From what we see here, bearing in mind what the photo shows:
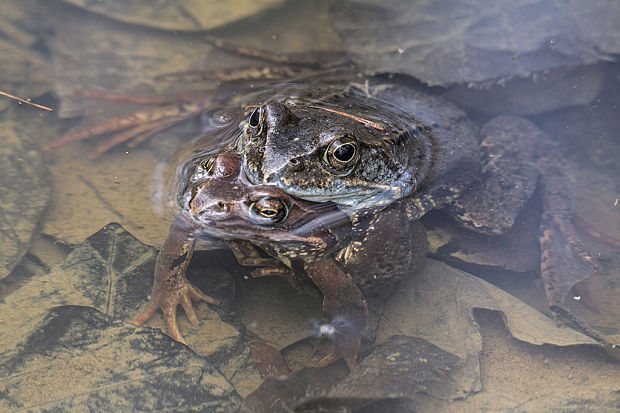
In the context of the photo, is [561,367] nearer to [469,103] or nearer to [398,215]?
[398,215]

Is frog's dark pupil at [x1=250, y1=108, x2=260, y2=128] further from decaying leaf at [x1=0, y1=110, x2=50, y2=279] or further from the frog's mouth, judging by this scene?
decaying leaf at [x1=0, y1=110, x2=50, y2=279]

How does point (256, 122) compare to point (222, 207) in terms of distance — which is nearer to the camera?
point (222, 207)

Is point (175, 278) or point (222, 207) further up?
point (222, 207)

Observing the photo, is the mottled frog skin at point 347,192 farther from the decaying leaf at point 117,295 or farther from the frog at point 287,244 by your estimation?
the decaying leaf at point 117,295

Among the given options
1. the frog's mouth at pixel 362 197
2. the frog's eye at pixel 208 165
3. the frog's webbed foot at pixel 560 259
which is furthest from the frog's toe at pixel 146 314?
the frog's webbed foot at pixel 560 259

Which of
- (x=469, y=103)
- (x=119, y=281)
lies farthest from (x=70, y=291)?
(x=469, y=103)

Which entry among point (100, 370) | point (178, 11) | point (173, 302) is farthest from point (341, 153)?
point (178, 11)

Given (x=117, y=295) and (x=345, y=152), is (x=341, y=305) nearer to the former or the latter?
(x=345, y=152)
